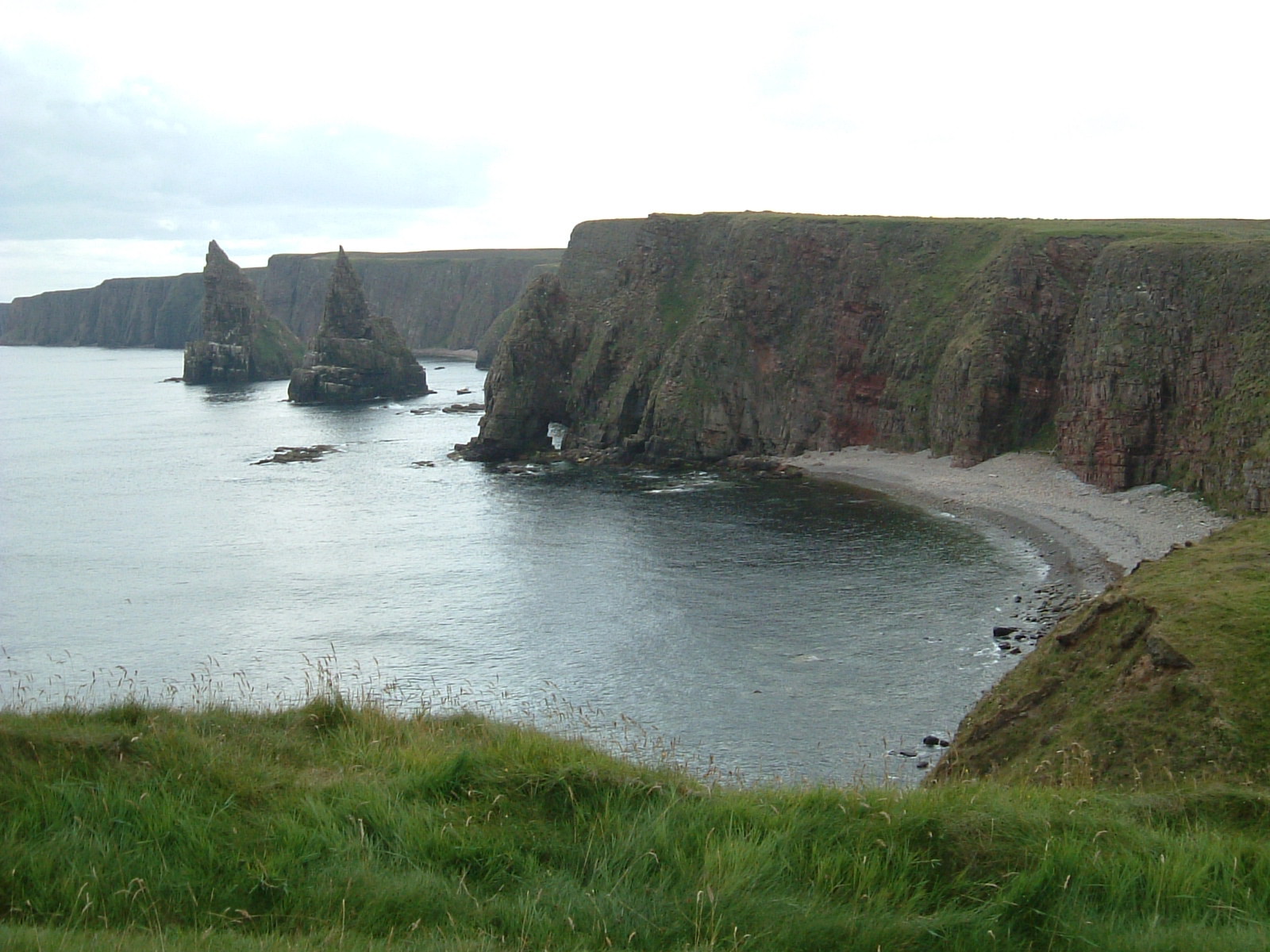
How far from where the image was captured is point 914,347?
88.5 metres

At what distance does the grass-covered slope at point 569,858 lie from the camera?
24.8ft

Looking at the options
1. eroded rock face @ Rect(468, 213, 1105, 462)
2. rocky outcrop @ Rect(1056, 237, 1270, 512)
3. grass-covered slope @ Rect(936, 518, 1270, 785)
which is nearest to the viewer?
grass-covered slope @ Rect(936, 518, 1270, 785)

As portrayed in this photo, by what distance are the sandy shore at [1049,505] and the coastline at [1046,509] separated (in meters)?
0.06

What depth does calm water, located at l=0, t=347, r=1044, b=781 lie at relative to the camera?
35.3 meters

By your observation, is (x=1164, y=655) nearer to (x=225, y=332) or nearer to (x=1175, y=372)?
(x=1175, y=372)

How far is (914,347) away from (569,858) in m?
84.6

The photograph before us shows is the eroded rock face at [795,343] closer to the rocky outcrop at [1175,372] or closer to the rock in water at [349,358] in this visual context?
the rocky outcrop at [1175,372]

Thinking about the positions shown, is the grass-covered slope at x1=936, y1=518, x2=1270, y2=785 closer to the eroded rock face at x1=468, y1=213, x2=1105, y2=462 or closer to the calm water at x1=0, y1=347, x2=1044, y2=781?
the calm water at x1=0, y1=347, x2=1044, y2=781

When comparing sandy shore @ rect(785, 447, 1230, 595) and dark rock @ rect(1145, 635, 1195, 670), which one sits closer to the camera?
dark rock @ rect(1145, 635, 1195, 670)

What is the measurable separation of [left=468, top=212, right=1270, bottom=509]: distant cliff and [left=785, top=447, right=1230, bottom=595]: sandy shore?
196 cm

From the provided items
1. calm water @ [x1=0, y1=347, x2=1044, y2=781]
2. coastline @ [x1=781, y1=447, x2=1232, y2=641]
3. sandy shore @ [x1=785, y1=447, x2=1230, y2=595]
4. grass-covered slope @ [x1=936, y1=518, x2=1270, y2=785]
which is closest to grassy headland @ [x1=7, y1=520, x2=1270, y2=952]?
grass-covered slope @ [x1=936, y1=518, x2=1270, y2=785]

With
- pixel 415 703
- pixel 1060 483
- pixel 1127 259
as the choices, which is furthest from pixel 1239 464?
pixel 415 703

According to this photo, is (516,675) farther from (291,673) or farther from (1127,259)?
(1127,259)

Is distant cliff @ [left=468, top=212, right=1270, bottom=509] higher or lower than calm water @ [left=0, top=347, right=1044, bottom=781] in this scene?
higher
